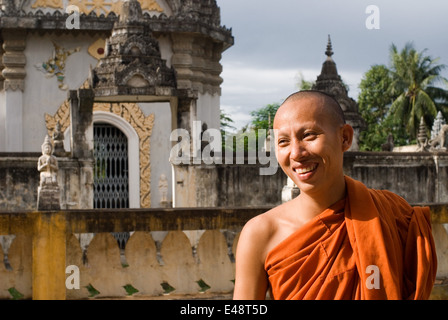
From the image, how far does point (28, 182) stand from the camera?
12.4 m

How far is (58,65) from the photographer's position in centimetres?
1861

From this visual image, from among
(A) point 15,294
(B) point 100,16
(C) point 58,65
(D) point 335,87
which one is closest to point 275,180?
(D) point 335,87

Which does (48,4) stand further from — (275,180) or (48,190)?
(48,190)

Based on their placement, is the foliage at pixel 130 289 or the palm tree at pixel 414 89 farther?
the palm tree at pixel 414 89

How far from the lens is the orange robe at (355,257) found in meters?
2.75

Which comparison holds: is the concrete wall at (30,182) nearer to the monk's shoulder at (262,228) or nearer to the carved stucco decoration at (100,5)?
the carved stucco decoration at (100,5)

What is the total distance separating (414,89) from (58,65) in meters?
24.4

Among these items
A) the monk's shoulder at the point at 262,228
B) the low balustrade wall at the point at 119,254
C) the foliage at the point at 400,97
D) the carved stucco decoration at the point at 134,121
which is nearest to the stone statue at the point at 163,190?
the carved stucco decoration at the point at 134,121

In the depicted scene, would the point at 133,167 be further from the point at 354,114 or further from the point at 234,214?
the point at 234,214

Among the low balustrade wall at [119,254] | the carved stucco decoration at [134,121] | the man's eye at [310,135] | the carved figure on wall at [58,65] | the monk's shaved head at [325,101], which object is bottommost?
the low balustrade wall at [119,254]

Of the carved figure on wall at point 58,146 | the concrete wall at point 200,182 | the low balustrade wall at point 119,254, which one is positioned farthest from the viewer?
the carved figure on wall at point 58,146

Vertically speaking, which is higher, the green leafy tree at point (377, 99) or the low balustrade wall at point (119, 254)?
the green leafy tree at point (377, 99)

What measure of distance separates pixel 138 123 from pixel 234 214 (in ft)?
38.4
